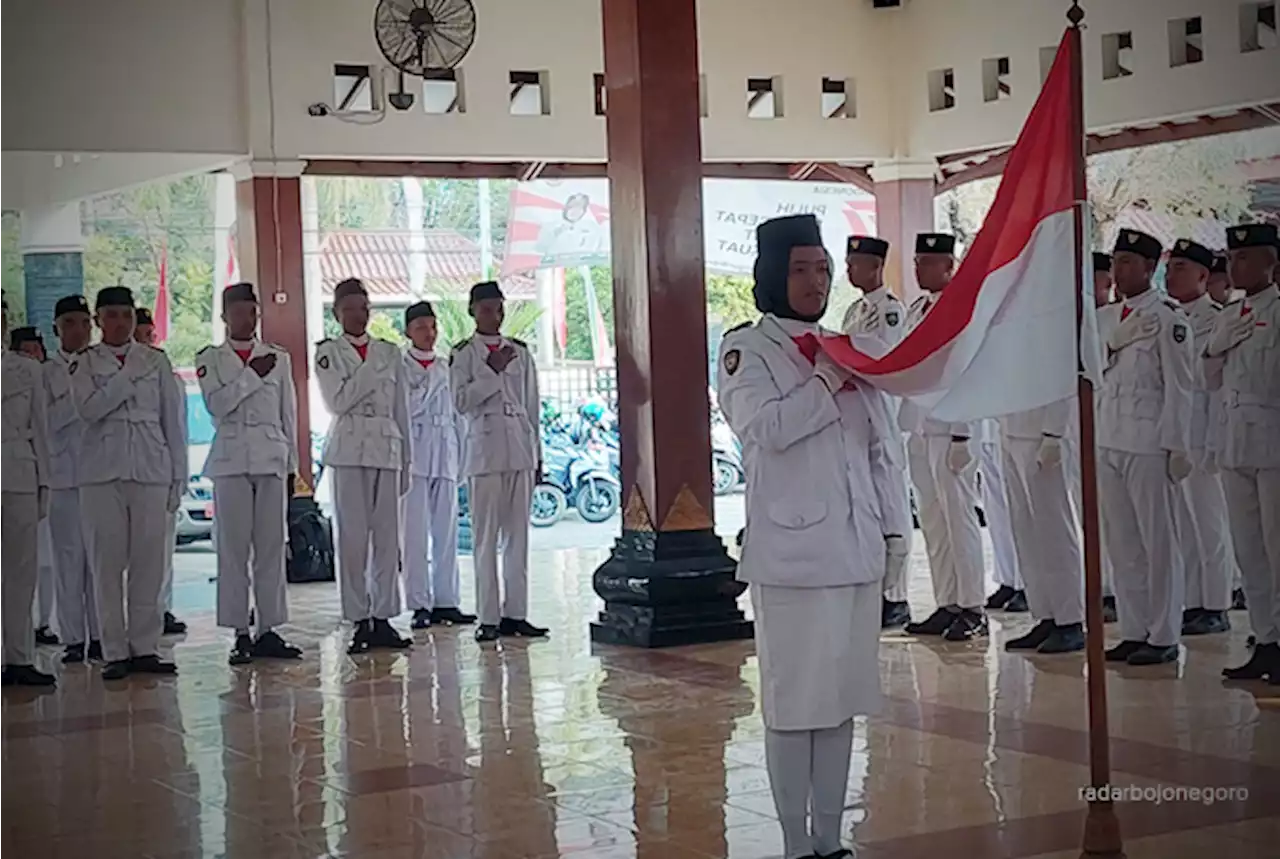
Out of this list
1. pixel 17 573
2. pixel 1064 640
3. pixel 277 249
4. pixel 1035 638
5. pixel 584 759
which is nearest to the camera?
pixel 584 759

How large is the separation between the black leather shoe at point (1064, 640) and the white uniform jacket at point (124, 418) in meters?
3.95

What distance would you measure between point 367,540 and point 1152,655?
3751mm

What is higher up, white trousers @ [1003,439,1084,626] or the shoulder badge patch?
the shoulder badge patch

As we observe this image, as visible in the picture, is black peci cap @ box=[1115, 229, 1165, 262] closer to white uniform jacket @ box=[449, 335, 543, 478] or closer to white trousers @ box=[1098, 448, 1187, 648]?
white trousers @ box=[1098, 448, 1187, 648]

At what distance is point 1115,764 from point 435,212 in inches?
623

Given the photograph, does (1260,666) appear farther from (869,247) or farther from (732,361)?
(732,361)

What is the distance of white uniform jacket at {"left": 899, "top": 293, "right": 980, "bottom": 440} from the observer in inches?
312

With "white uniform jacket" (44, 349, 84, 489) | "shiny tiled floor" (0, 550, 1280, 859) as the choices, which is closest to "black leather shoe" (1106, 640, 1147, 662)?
"shiny tiled floor" (0, 550, 1280, 859)

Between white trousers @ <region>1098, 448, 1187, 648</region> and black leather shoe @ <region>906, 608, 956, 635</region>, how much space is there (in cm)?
105

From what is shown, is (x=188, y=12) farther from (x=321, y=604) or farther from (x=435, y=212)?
(x=435, y=212)

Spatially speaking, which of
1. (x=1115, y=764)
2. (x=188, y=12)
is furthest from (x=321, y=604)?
(x=1115, y=764)

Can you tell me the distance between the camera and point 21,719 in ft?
24.2

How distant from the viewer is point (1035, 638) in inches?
311

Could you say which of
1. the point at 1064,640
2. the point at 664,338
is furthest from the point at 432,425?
the point at 1064,640
